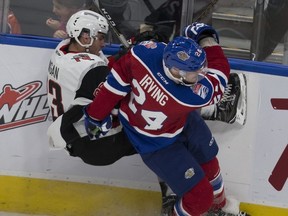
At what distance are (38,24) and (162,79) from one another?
2.79ft

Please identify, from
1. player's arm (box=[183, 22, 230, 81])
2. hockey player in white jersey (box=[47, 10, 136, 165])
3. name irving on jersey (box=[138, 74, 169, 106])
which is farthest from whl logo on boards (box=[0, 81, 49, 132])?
player's arm (box=[183, 22, 230, 81])

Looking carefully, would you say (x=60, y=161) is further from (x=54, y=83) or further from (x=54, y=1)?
(x=54, y=1)

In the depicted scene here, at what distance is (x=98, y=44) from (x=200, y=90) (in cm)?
59

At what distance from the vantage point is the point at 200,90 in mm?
2582

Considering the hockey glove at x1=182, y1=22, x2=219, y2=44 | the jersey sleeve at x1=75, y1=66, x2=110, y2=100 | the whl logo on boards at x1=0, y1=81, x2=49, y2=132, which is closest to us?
the hockey glove at x1=182, y1=22, x2=219, y2=44

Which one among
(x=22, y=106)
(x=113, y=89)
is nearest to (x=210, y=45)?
(x=113, y=89)

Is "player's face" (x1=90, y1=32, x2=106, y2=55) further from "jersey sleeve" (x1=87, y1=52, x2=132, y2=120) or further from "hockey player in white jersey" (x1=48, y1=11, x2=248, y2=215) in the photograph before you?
"jersey sleeve" (x1=87, y1=52, x2=132, y2=120)

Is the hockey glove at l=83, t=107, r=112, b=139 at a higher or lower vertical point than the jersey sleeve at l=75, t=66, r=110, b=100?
lower

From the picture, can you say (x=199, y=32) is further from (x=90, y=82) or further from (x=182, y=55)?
(x=90, y=82)

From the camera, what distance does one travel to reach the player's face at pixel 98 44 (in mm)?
2941

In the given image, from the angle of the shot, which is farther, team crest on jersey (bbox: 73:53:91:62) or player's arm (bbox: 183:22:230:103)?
team crest on jersey (bbox: 73:53:91:62)

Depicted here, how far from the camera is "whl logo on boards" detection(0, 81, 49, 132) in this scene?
3.18 m

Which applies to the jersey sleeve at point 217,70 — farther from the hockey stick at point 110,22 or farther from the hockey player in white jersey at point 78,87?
the hockey stick at point 110,22

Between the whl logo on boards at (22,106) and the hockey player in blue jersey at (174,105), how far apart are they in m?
0.47
